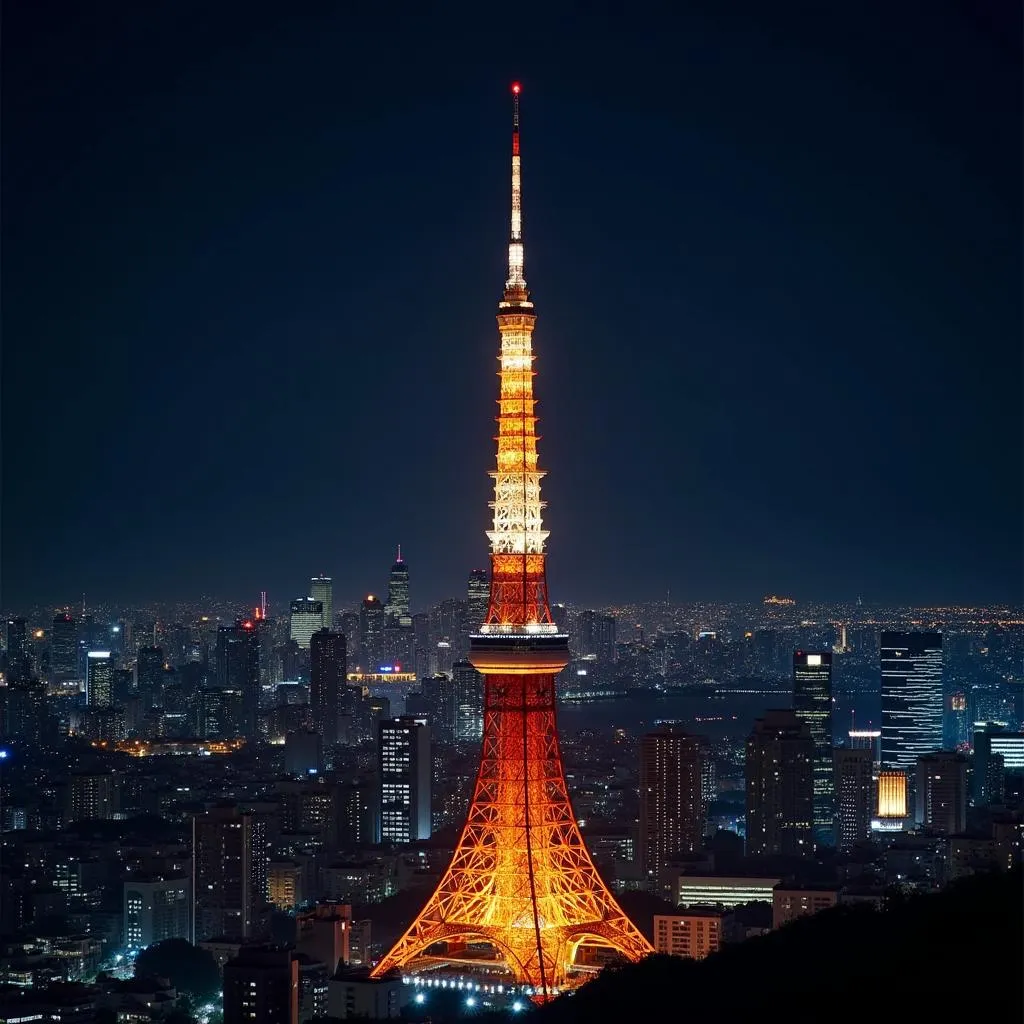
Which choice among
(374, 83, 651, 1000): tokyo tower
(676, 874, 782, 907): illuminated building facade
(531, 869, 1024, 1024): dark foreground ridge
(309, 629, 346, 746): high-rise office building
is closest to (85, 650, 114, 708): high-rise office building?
(309, 629, 346, 746): high-rise office building

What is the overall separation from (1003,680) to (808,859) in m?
27.0

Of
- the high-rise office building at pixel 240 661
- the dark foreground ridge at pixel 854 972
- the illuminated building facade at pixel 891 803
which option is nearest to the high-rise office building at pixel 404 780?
the illuminated building facade at pixel 891 803

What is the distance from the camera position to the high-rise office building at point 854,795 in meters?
36.0

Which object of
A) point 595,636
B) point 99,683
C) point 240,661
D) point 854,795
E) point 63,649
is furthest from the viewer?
point 595,636

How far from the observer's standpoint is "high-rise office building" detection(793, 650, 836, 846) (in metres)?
36.8

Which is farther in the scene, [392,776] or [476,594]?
[476,594]

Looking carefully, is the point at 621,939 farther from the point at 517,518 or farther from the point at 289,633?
the point at 289,633

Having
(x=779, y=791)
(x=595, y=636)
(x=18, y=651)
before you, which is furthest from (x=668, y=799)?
(x=595, y=636)

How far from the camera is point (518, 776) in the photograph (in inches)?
648

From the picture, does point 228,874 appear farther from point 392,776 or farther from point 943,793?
point 943,793

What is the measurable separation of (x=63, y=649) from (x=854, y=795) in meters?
23.7

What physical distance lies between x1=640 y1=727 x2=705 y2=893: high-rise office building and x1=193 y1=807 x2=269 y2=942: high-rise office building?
16.5ft

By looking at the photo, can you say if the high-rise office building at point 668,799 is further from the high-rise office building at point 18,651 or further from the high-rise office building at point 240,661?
the high-rise office building at point 240,661

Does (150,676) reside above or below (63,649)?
below
